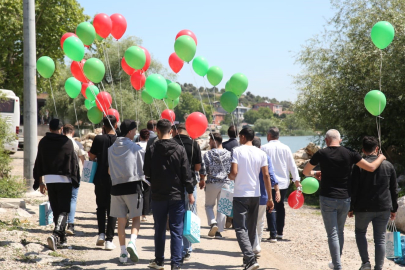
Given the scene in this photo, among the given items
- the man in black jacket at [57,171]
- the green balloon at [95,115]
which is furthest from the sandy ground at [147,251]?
the green balloon at [95,115]

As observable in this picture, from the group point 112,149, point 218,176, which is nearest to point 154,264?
point 112,149

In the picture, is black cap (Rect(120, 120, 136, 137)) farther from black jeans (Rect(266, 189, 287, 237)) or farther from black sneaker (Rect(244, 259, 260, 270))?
black jeans (Rect(266, 189, 287, 237))

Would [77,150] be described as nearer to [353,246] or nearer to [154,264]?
[154,264]

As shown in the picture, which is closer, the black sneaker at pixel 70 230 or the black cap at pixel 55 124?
the black cap at pixel 55 124

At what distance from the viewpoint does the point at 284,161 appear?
759 centimetres

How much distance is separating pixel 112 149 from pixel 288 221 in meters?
5.26

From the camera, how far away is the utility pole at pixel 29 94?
34.8 ft

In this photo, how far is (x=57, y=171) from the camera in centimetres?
650

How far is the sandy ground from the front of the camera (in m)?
6.02

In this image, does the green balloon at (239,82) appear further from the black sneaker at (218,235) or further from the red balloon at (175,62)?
the black sneaker at (218,235)

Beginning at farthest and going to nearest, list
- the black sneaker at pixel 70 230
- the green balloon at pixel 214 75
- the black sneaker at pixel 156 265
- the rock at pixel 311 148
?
1. the rock at pixel 311 148
2. the green balloon at pixel 214 75
3. the black sneaker at pixel 70 230
4. the black sneaker at pixel 156 265

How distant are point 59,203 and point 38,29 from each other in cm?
1765

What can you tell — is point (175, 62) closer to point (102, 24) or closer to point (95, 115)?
point (102, 24)

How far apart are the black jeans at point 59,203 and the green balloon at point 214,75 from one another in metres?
3.41
